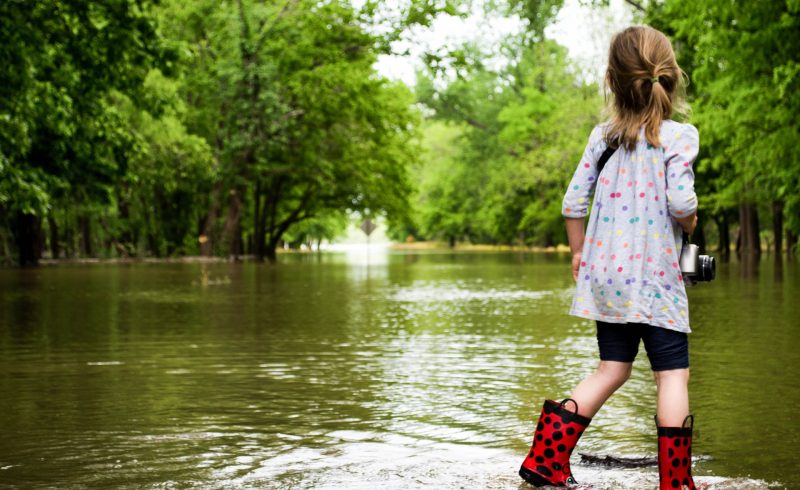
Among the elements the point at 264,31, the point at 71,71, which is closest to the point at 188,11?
the point at 264,31

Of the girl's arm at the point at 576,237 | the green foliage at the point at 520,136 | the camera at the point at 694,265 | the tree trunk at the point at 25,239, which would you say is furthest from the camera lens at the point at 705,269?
the green foliage at the point at 520,136

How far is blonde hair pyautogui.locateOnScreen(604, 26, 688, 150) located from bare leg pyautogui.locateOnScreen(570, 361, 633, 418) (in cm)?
85

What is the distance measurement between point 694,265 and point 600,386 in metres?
0.60

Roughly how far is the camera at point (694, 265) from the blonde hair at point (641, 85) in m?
0.42

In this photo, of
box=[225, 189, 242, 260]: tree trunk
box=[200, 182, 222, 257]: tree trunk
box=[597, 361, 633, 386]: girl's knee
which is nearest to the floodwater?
box=[597, 361, 633, 386]: girl's knee

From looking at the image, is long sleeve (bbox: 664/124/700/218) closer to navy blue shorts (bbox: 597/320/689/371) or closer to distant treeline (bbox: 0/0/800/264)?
navy blue shorts (bbox: 597/320/689/371)

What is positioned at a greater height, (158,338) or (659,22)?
(659,22)

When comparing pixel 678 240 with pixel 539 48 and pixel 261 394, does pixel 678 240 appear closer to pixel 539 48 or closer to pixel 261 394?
pixel 261 394

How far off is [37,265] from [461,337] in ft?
106

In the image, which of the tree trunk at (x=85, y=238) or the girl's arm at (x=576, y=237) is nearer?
the girl's arm at (x=576, y=237)

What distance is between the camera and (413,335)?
12867 millimetres

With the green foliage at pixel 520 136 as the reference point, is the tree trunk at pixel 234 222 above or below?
below

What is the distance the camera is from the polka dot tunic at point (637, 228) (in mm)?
4742

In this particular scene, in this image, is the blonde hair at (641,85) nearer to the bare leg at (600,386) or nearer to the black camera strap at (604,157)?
the black camera strap at (604,157)
